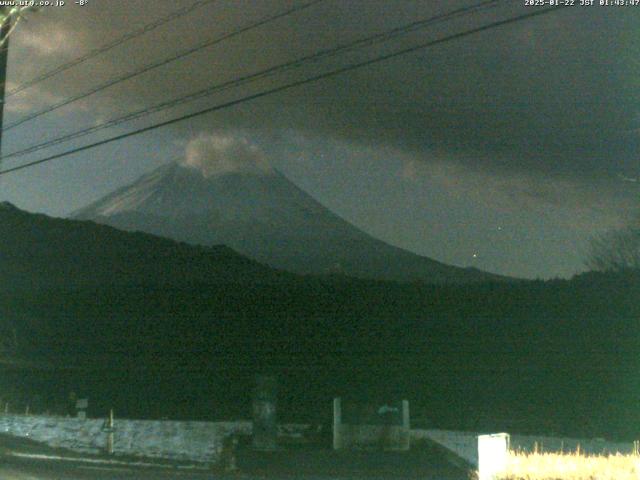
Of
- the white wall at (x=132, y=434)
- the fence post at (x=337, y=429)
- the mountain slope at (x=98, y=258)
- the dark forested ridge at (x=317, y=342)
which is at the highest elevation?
the mountain slope at (x=98, y=258)

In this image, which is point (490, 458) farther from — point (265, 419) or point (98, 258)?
point (98, 258)

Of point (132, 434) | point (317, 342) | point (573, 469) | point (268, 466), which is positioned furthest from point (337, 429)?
point (317, 342)

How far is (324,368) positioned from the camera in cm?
4741

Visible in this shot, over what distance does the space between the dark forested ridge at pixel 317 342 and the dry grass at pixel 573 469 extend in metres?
18.7

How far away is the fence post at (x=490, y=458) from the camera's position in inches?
510

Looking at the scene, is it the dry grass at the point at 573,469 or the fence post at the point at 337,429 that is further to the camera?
the fence post at the point at 337,429

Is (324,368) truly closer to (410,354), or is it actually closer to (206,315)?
(410,354)

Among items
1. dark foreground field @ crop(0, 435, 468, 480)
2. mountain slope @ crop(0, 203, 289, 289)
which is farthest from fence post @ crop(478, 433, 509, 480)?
mountain slope @ crop(0, 203, 289, 289)

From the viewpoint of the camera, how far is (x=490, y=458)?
13.4 metres

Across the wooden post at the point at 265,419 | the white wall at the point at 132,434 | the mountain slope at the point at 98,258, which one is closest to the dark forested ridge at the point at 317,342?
the mountain slope at the point at 98,258

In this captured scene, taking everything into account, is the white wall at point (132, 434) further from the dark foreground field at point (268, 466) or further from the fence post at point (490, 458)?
the fence post at point (490, 458)

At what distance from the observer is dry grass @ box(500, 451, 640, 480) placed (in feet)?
38.1

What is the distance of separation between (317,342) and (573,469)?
41.4 metres

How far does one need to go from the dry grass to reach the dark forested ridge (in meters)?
18.7
